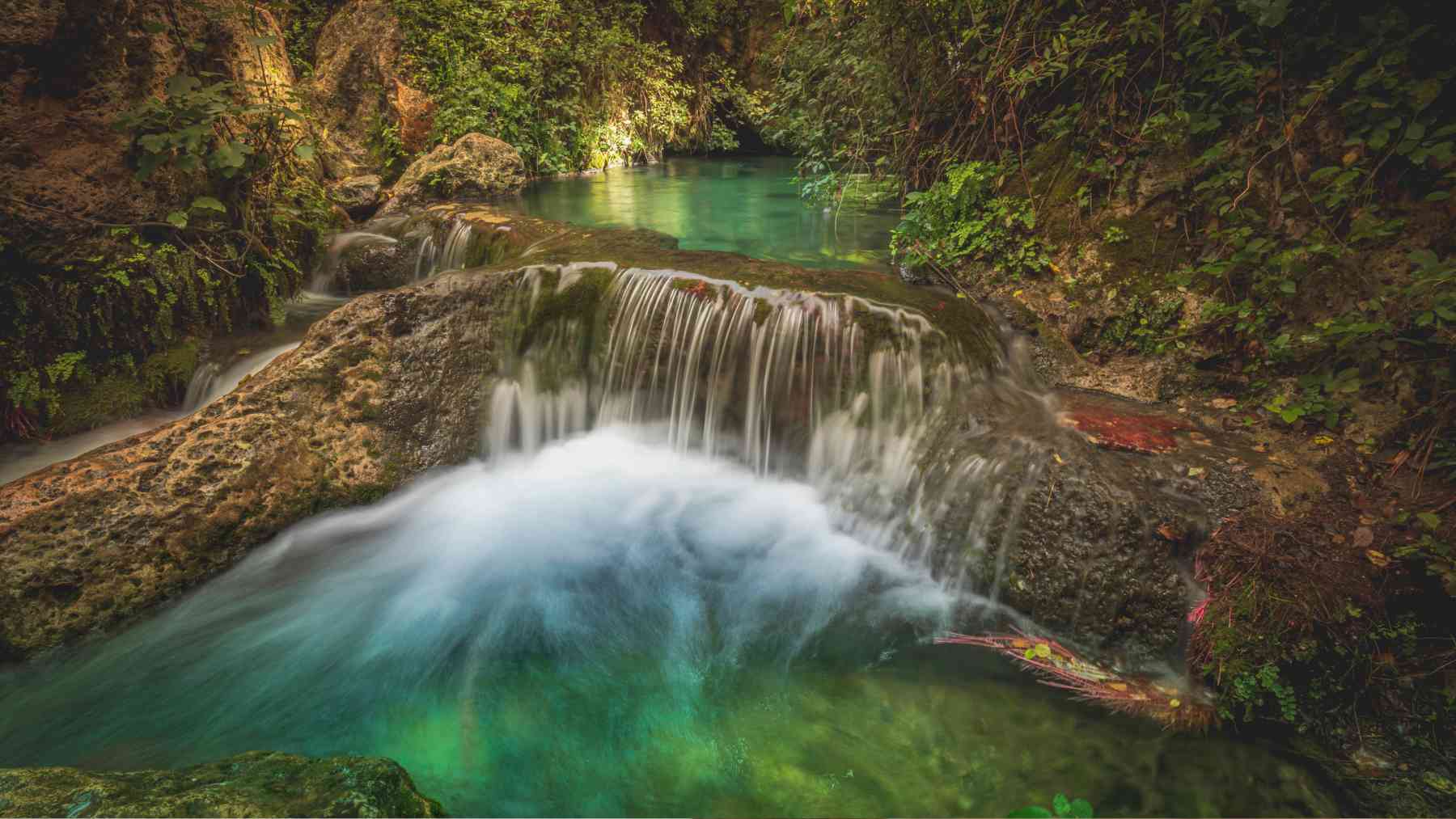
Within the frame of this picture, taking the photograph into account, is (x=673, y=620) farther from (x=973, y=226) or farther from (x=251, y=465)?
(x=973, y=226)

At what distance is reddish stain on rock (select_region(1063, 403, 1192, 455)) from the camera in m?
3.49

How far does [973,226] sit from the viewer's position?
5.16 meters

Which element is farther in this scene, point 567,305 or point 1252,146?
point 567,305

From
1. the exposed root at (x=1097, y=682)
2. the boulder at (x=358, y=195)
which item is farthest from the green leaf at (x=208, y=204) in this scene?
the exposed root at (x=1097, y=682)

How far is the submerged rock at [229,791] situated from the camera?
5.05 ft

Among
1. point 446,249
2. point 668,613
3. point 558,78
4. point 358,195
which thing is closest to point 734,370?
point 668,613

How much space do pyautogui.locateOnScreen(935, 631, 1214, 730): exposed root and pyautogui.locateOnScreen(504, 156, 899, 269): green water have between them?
4.03 meters

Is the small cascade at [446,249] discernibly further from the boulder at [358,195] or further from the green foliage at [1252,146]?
the green foliage at [1252,146]

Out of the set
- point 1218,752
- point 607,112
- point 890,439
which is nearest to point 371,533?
point 890,439

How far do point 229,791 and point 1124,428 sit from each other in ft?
14.1

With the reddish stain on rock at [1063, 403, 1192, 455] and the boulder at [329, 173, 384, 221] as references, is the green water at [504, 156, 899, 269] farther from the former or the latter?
the reddish stain on rock at [1063, 403, 1192, 455]

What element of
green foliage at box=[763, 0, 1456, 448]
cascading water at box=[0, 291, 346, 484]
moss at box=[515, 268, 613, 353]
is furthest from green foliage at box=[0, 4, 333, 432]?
green foliage at box=[763, 0, 1456, 448]

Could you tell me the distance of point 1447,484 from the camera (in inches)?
111

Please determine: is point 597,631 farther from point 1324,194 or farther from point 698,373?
point 1324,194
